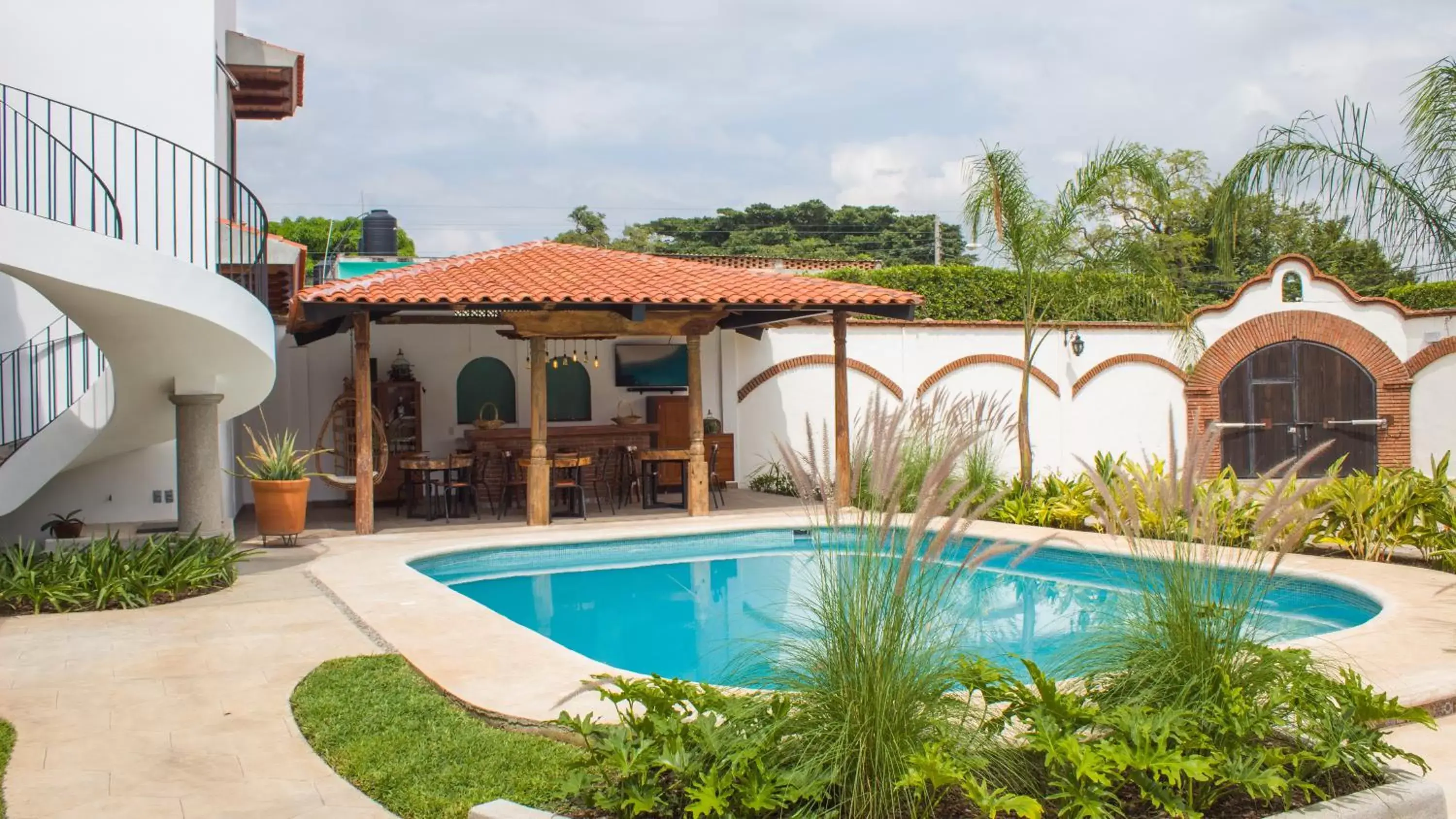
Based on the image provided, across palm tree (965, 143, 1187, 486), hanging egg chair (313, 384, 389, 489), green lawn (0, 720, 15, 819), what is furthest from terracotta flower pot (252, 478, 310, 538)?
palm tree (965, 143, 1187, 486)

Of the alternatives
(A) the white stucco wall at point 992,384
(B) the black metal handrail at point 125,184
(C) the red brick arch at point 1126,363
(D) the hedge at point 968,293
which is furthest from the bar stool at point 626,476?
(C) the red brick arch at point 1126,363

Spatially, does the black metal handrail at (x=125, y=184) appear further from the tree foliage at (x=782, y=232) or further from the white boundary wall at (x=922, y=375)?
the tree foliage at (x=782, y=232)

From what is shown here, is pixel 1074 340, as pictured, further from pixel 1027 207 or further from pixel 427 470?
pixel 427 470

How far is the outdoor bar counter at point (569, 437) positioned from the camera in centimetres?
1507

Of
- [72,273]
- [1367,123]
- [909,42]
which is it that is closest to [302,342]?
[72,273]

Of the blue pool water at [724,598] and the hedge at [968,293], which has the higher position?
the hedge at [968,293]

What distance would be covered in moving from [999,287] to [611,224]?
28674mm

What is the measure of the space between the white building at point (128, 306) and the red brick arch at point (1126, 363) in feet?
39.7

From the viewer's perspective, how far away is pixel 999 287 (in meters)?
19.5

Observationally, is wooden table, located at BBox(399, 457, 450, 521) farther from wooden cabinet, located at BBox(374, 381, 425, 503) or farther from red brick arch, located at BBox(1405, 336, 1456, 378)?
red brick arch, located at BBox(1405, 336, 1456, 378)

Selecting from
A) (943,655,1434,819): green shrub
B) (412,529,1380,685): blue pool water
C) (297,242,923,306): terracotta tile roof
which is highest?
(297,242,923,306): terracotta tile roof

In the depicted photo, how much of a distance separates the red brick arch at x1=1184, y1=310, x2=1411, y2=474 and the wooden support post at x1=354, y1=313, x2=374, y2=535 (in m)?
12.2

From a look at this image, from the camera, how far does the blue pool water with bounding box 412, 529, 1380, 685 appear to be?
6793 millimetres

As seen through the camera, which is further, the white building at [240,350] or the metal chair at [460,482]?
the metal chair at [460,482]
